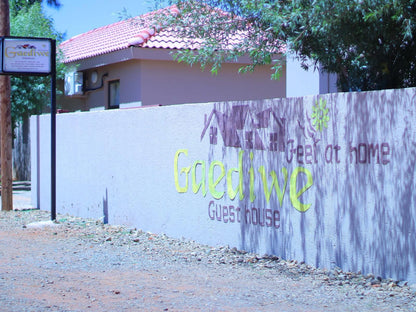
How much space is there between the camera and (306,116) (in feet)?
28.9

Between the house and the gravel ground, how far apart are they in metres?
9.70

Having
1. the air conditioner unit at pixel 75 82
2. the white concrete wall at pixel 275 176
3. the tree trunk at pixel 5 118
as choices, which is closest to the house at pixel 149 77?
the air conditioner unit at pixel 75 82

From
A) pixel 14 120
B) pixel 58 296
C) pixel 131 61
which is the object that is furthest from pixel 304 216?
pixel 14 120

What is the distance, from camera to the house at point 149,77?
20.5 m

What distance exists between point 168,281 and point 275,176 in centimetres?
212

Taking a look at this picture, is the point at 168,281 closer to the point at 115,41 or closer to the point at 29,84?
the point at 115,41

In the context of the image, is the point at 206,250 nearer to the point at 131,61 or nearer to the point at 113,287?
the point at 113,287

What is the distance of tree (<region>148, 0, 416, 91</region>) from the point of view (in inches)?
365

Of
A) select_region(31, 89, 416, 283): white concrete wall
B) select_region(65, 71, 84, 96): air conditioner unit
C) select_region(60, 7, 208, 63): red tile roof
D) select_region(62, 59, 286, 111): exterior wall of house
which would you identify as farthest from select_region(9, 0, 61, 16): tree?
select_region(31, 89, 416, 283): white concrete wall

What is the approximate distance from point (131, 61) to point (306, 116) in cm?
1282

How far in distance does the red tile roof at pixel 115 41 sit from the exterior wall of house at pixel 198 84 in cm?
67

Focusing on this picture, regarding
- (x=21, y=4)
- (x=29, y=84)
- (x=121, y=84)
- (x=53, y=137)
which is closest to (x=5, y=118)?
(x=53, y=137)

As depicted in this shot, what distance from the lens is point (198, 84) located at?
21359 millimetres

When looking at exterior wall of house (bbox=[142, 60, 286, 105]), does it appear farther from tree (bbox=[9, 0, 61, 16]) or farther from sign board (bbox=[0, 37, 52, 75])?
tree (bbox=[9, 0, 61, 16])
